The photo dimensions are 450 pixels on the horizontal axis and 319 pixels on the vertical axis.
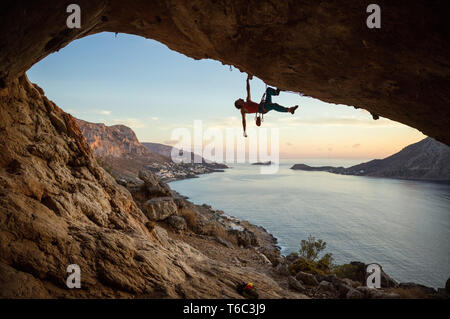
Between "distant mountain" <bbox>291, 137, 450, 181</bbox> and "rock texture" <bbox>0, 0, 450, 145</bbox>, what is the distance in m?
114

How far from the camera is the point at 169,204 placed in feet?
49.6

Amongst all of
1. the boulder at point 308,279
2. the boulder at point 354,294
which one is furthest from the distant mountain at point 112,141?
the boulder at point 354,294

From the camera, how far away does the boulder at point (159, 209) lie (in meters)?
14.1

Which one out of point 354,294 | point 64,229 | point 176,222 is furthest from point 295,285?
point 64,229

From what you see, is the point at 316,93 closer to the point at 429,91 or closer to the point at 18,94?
the point at 429,91

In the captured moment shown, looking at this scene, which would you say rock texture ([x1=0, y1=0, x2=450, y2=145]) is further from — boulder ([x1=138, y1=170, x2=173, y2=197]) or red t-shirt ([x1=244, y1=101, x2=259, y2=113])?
boulder ([x1=138, y1=170, x2=173, y2=197])

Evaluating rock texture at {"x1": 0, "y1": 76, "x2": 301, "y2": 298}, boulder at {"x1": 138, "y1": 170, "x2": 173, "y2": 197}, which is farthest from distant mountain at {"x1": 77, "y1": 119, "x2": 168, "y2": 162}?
rock texture at {"x1": 0, "y1": 76, "x2": 301, "y2": 298}

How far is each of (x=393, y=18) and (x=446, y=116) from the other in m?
2.79

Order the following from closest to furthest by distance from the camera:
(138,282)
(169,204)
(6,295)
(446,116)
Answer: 1. (6,295)
2. (138,282)
3. (446,116)
4. (169,204)

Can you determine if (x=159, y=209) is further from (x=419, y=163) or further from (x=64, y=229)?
(x=419, y=163)

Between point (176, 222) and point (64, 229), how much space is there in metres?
10.5

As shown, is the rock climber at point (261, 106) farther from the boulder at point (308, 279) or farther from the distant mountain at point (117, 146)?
the distant mountain at point (117, 146)

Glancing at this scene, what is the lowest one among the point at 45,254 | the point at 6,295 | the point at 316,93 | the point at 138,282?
the point at 138,282

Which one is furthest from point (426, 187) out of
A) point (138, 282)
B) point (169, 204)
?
point (138, 282)
